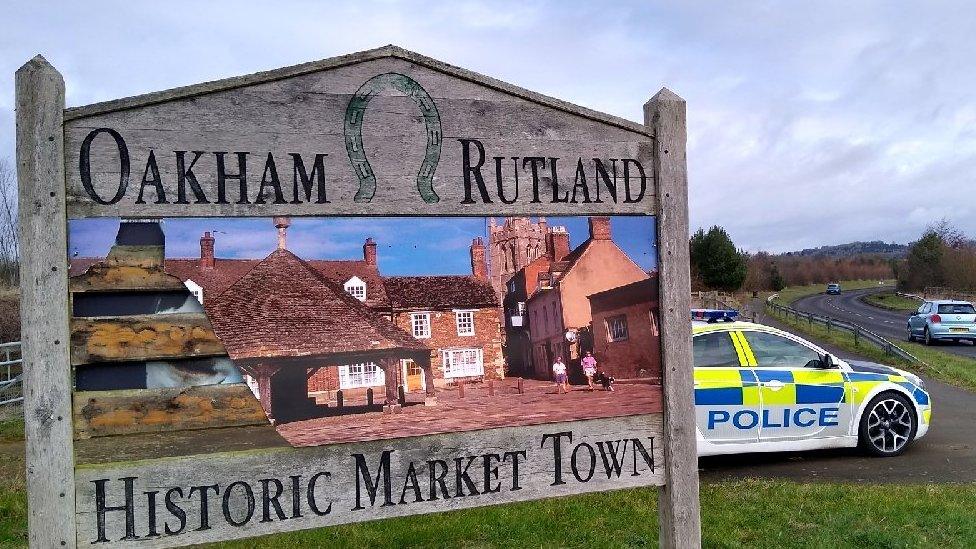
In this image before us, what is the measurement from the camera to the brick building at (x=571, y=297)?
3.26m

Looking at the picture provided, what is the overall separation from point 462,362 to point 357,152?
37.2 inches

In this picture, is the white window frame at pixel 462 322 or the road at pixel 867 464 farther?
the road at pixel 867 464

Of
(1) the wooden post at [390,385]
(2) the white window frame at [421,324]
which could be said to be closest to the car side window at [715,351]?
(2) the white window frame at [421,324]

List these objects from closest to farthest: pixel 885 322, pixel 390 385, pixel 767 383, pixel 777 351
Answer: pixel 390 385
pixel 767 383
pixel 777 351
pixel 885 322

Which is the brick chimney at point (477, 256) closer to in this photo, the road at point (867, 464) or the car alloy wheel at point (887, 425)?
the road at point (867, 464)

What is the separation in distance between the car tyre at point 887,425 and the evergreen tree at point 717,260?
144 ft

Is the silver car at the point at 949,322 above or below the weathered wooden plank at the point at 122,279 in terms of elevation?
below

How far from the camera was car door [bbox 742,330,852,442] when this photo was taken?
24.2 ft

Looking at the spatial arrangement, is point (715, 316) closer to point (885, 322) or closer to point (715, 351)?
point (715, 351)

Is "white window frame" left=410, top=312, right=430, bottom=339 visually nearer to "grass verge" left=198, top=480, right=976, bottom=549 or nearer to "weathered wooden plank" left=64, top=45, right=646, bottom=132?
"weathered wooden plank" left=64, top=45, right=646, bottom=132

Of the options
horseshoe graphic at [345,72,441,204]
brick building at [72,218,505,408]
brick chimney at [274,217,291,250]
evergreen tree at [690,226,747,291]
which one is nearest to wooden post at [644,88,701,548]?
brick building at [72,218,505,408]

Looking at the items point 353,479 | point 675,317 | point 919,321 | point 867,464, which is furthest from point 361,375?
point 919,321

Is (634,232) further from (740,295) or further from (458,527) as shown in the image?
(740,295)

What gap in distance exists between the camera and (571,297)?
332 centimetres
